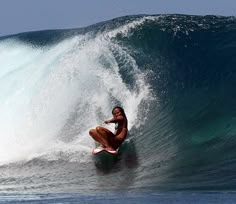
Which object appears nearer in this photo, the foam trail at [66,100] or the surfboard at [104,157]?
the surfboard at [104,157]

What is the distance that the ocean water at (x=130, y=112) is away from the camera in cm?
1059

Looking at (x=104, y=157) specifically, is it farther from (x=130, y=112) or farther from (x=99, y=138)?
(x=130, y=112)

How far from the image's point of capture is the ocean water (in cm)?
1059

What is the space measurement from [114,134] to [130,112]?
1.62 metres

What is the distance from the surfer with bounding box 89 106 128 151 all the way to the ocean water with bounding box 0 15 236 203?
1.03 ft

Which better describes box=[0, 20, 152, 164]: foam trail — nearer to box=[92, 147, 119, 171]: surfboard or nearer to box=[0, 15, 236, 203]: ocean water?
box=[0, 15, 236, 203]: ocean water

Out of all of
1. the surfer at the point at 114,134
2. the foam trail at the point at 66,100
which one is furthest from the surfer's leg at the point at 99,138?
the foam trail at the point at 66,100

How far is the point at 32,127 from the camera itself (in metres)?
15.5

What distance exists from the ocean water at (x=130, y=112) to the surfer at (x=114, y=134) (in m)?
0.31

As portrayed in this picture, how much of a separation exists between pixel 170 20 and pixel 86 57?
3.10m

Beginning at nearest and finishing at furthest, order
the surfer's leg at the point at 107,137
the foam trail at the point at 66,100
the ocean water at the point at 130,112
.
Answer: the ocean water at the point at 130,112, the surfer's leg at the point at 107,137, the foam trail at the point at 66,100

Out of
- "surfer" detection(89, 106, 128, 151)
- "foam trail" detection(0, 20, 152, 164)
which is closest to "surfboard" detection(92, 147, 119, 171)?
"surfer" detection(89, 106, 128, 151)

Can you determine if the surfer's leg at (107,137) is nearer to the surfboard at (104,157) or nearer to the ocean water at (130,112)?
the surfboard at (104,157)

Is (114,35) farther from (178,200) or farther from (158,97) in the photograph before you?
(178,200)
